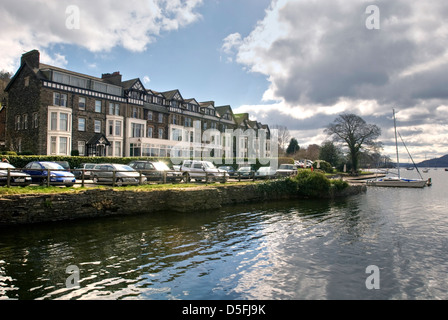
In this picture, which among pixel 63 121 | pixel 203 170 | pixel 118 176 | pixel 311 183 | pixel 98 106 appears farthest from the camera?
pixel 98 106

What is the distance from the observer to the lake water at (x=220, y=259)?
Answer: 7340 millimetres

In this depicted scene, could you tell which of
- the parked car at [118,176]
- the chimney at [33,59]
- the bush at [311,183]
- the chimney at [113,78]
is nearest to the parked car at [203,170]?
the parked car at [118,176]

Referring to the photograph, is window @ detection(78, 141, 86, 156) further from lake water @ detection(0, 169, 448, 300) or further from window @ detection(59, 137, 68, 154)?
lake water @ detection(0, 169, 448, 300)

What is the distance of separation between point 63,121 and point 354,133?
53.2m

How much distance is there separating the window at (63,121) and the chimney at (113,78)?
10.7m

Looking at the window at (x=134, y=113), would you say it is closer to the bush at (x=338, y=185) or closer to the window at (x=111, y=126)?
the window at (x=111, y=126)

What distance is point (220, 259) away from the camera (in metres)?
9.73

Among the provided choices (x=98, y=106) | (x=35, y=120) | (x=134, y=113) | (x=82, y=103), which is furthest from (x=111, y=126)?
(x=35, y=120)

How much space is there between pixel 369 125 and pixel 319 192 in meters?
38.7

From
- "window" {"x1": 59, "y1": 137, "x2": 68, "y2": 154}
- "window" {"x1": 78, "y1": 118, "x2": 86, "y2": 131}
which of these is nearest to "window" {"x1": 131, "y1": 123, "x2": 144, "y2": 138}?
"window" {"x1": 78, "y1": 118, "x2": 86, "y2": 131}

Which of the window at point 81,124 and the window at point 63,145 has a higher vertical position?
the window at point 81,124

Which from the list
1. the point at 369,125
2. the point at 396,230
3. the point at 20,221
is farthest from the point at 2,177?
the point at 369,125

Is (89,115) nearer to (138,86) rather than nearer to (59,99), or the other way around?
(59,99)
